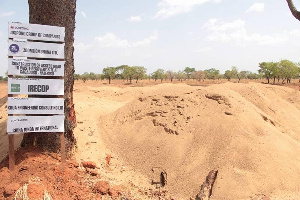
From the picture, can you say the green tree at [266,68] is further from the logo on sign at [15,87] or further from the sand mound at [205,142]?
the logo on sign at [15,87]

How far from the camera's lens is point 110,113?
738cm

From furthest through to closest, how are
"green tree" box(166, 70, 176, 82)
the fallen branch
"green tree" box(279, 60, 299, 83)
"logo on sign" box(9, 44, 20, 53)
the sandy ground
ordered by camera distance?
"green tree" box(166, 70, 176, 82)
"green tree" box(279, 60, 299, 83)
the sandy ground
the fallen branch
"logo on sign" box(9, 44, 20, 53)

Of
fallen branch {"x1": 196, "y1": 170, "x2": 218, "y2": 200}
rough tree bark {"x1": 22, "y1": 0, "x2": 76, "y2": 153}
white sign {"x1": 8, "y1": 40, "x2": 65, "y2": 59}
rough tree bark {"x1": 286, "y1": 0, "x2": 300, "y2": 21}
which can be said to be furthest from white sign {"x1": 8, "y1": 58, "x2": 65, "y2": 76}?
rough tree bark {"x1": 286, "y1": 0, "x2": 300, "y2": 21}

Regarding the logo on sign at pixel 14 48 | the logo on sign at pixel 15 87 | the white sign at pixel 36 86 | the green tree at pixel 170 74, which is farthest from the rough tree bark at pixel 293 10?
the green tree at pixel 170 74

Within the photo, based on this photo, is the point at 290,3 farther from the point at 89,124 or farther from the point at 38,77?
the point at 89,124

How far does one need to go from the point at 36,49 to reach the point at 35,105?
33.0 inches

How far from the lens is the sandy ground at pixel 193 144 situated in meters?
4.43

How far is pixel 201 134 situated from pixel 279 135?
1.78 metres

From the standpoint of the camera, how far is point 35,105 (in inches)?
154

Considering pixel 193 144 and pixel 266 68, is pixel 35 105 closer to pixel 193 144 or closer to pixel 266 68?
pixel 193 144

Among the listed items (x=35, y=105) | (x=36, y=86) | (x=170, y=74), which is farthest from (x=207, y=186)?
(x=170, y=74)

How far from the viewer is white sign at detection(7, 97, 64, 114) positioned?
378cm

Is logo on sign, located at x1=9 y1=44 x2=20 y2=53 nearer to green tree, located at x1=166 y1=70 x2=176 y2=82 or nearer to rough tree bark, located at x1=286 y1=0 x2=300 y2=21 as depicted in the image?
rough tree bark, located at x1=286 y1=0 x2=300 y2=21

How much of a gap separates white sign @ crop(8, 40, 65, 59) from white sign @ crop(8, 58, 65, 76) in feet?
0.31
